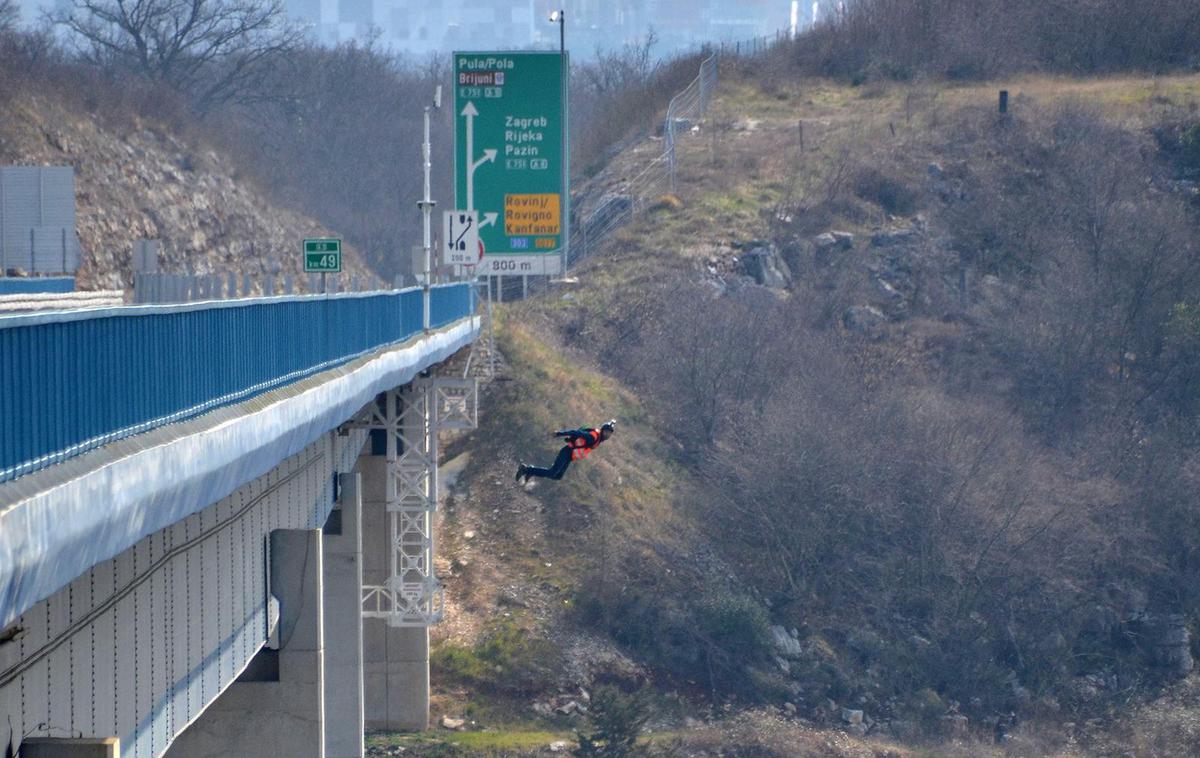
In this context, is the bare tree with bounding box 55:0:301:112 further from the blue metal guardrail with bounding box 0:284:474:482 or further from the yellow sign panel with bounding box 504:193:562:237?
the blue metal guardrail with bounding box 0:284:474:482

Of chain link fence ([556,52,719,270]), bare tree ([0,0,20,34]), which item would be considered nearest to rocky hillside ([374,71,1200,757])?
chain link fence ([556,52,719,270])

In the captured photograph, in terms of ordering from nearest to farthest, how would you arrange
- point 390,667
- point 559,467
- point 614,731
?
point 559,467 → point 614,731 → point 390,667

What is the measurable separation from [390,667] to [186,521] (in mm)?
17731

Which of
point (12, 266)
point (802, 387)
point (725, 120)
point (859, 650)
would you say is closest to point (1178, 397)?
point (802, 387)

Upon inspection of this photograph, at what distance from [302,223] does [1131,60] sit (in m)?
33.0

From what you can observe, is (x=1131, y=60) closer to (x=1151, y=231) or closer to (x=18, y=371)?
(x=1151, y=231)

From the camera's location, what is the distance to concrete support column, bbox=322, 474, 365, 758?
1977 cm

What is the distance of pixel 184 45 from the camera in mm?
73500

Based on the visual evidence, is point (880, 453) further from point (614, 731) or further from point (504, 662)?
point (614, 731)

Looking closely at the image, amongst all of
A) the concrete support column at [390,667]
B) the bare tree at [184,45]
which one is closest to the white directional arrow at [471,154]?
the concrete support column at [390,667]

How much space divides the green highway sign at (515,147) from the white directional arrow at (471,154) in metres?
0.02

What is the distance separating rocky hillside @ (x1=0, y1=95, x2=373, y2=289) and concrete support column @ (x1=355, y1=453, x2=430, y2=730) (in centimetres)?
1305

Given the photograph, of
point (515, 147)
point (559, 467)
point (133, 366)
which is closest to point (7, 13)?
point (515, 147)

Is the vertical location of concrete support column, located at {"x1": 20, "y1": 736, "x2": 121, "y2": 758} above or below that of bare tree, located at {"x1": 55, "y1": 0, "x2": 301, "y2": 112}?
below
